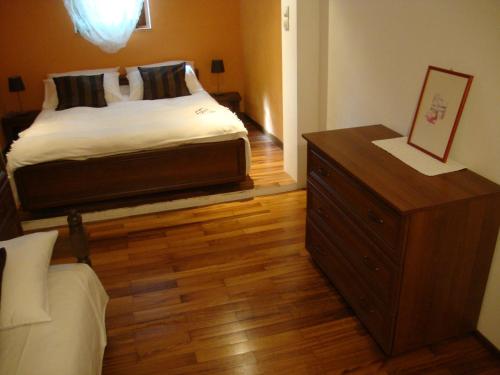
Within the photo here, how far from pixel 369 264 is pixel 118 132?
2.36 meters

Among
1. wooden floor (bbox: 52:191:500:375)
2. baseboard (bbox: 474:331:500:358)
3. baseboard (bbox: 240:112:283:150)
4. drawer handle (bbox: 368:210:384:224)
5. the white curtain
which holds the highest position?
the white curtain

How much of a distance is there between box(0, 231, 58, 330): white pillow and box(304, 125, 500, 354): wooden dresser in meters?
1.37

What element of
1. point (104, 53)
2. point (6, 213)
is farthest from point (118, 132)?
point (104, 53)

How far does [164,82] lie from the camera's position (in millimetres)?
4887

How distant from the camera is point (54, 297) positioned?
184 centimetres

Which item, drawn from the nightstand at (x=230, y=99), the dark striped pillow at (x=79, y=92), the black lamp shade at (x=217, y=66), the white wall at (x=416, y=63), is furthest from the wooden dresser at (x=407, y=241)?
the black lamp shade at (x=217, y=66)

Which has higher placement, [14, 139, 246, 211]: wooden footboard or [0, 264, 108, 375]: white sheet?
[0, 264, 108, 375]: white sheet

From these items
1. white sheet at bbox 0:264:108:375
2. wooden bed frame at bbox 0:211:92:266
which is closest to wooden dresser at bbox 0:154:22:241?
wooden bed frame at bbox 0:211:92:266

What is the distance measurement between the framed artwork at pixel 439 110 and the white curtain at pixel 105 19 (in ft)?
12.5

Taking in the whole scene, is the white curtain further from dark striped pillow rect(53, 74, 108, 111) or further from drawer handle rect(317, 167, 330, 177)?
drawer handle rect(317, 167, 330, 177)

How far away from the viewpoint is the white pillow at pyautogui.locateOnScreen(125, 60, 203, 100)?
486 centimetres

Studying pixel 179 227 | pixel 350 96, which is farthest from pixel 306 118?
pixel 179 227

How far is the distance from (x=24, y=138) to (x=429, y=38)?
301 centimetres

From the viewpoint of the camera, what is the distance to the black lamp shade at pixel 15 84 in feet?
16.0
